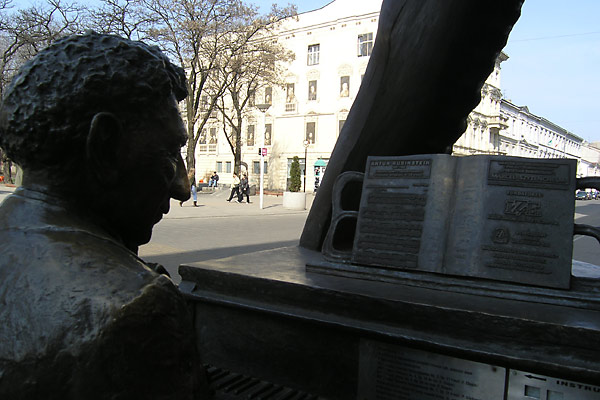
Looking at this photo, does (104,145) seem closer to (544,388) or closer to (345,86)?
(544,388)

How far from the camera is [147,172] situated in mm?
1076

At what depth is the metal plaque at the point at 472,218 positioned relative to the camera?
77.9 inches

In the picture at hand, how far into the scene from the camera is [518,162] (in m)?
2.12

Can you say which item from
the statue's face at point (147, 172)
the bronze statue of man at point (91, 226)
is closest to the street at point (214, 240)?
the statue's face at point (147, 172)

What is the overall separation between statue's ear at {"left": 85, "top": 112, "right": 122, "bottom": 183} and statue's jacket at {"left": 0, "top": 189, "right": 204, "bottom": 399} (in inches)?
7.1

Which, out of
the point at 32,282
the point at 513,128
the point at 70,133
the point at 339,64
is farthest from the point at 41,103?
the point at 513,128

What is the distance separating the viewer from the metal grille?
1961mm

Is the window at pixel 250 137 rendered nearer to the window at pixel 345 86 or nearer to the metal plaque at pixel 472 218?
the window at pixel 345 86

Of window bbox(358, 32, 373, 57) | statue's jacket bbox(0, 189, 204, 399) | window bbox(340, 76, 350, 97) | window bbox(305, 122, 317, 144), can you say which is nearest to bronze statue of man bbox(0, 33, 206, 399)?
statue's jacket bbox(0, 189, 204, 399)

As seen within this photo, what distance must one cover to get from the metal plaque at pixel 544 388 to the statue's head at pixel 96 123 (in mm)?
1389

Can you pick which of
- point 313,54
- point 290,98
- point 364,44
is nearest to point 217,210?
point 364,44

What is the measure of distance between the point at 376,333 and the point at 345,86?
117 ft

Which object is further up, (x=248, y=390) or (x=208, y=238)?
(x=248, y=390)

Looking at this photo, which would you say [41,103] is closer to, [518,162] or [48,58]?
[48,58]
